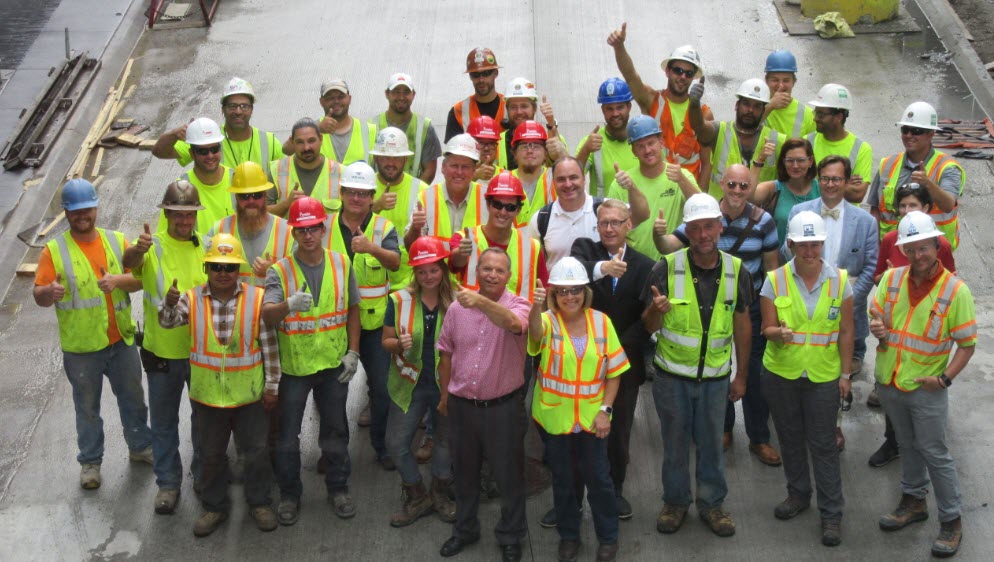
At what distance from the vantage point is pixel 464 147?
783cm

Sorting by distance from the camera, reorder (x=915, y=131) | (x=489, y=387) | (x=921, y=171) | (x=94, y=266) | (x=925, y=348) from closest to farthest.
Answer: (x=489, y=387) < (x=925, y=348) < (x=94, y=266) < (x=921, y=171) < (x=915, y=131)

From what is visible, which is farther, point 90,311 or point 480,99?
point 480,99

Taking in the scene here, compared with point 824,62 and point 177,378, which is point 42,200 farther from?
point 824,62

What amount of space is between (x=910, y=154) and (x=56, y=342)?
659 centimetres

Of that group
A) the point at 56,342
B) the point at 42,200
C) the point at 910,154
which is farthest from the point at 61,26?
the point at 910,154

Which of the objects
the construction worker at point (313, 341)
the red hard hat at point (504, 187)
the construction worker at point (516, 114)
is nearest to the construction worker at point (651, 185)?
the red hard hat at point (504, 187)

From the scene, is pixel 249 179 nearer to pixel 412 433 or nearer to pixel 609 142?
pixel 412 433

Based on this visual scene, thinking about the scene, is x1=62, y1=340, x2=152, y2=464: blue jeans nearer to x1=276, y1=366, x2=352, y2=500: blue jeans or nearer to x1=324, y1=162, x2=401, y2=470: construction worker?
x1=276, y1=366, x2=352, y2=500: blue jeans

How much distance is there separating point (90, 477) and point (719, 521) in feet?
13.2

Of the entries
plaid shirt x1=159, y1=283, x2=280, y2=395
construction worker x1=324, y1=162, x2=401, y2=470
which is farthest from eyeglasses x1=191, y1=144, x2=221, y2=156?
plaid shirt x1=159, y1=283, x2=280, y2=395

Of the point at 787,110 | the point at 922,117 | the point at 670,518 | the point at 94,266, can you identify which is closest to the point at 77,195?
the point at 94,266

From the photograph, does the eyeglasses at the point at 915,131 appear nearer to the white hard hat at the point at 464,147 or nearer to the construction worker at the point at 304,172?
the white hard hat at the point at 464,147

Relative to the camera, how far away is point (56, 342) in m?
9.37

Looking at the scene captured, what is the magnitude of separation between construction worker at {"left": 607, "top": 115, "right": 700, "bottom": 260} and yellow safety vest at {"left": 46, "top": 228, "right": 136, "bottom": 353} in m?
3.25
